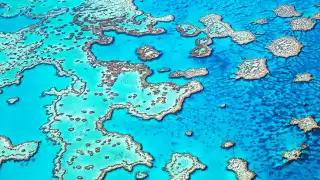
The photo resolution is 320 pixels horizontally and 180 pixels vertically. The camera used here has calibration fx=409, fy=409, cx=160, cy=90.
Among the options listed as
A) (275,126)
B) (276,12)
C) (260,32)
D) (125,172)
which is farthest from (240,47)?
(125,172)

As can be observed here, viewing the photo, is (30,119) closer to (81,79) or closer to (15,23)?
(81,79)

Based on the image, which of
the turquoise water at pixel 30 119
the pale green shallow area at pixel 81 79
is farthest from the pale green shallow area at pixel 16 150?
the pale green shallow area at pixel 81 79

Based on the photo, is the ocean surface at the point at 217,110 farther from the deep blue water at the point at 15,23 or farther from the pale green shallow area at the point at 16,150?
the deep blue water at the point at 15,23

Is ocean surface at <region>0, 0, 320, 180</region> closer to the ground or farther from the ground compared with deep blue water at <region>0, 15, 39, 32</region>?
closer to the ground

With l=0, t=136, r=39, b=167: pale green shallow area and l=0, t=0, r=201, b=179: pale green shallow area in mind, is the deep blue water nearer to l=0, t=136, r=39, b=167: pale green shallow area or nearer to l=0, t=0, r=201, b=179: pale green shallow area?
l=0, t=0, r=201, b=179: pale green shallow area

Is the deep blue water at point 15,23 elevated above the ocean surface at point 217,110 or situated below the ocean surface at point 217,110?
above

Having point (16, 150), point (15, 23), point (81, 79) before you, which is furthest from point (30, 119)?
point (15, 23)

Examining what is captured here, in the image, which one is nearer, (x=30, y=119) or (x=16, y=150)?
(x=16, y=150)

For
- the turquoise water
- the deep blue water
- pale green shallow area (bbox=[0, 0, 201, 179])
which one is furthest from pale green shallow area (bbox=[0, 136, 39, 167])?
the deep blue water
